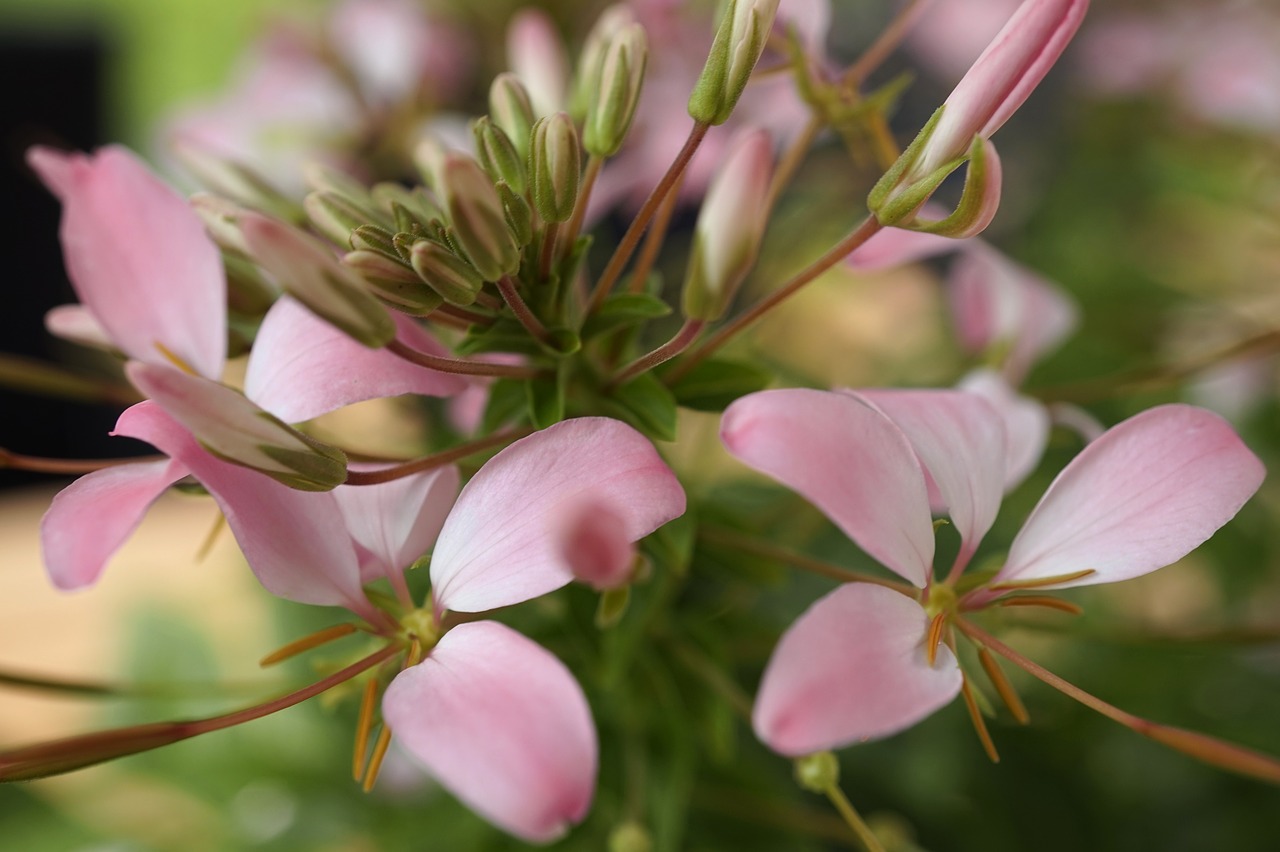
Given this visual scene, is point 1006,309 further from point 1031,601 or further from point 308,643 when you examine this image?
point 308,643

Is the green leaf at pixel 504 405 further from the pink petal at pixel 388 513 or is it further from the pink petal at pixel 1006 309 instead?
the pink petal at pixel 1006 309

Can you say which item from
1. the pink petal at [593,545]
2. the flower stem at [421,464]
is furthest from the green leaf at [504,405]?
the pink petal at [593,545]

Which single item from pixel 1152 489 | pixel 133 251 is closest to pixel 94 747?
pixel 133 251

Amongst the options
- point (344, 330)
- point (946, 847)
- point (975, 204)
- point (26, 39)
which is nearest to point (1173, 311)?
point (946, 847)

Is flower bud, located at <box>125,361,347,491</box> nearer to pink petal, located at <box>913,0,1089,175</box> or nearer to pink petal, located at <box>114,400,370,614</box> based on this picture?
pink petal, located at <box>114,400,370,614</box>

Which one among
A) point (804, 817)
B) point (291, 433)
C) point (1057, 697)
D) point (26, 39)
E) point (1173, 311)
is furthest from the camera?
point (26, 39)

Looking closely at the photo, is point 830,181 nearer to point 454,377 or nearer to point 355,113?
point 355,113

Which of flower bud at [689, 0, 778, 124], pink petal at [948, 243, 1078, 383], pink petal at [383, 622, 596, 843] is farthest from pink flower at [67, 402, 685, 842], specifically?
pink petal at [948, 243, 1078, 383]

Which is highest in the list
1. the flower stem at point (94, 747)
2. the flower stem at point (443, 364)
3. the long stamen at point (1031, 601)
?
the flower stem at point (443, 364)
